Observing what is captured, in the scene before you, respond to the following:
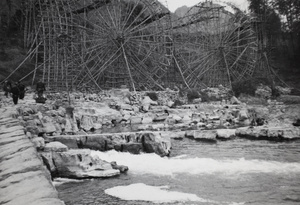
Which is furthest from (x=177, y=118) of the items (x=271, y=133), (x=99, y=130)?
(x=271, y=133)

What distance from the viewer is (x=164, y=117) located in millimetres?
15320

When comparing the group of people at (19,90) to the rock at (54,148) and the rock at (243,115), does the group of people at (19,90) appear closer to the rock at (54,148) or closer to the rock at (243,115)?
the rock at (54,148)

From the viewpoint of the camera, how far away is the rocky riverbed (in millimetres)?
3216

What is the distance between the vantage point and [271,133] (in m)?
11.2

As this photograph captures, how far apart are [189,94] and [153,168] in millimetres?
13889

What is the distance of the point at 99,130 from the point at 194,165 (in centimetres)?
546

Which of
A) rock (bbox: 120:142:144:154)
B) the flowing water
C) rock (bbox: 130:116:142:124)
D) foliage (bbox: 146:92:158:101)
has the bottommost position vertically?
the flowing water

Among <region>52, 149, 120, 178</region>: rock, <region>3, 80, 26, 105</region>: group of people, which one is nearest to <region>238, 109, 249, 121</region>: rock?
<region>52, 149, 120, 178</region>: rock

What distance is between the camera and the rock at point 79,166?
740cm

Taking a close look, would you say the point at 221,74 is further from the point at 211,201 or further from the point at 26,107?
the point at 211,201

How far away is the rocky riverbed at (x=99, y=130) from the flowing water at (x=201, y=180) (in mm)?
538

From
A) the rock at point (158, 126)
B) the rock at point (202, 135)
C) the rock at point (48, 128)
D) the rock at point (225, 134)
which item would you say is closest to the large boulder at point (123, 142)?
the rock at point (48, 128)

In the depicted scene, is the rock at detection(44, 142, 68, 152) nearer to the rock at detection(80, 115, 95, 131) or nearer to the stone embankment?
the stone embankment

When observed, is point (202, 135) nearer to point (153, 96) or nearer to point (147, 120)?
point (147, 120)
